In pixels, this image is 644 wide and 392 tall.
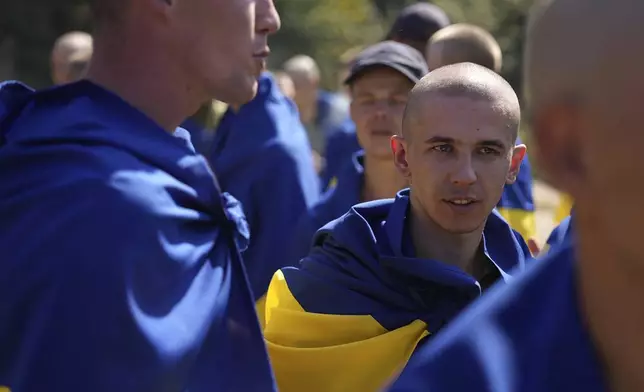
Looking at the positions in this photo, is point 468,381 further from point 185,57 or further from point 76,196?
point 185,57

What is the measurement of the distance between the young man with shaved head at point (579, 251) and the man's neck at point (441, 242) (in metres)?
1.39

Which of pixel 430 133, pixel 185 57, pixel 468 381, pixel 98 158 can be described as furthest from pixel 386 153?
pixel 468 381

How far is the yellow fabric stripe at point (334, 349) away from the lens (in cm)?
286

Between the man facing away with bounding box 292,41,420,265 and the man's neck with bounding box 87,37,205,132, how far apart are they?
6.14ft

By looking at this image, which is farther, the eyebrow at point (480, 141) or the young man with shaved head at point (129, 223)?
the eyebrow at point (480, 141)

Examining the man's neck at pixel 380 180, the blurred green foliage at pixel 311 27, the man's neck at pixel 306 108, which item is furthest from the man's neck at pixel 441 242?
the blurred green foliage at pixel 311 27

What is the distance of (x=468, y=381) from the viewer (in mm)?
1467

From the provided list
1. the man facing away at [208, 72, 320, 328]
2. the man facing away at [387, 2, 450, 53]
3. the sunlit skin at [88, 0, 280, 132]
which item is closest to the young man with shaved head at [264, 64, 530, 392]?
the sunlit skin at [88, 0, 280, 132]

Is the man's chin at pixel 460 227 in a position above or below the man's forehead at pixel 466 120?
below

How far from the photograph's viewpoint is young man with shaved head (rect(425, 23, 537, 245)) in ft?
14.6

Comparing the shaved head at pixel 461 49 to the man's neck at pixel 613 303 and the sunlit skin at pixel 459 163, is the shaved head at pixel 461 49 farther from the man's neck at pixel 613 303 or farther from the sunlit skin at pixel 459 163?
the man's neck at pixel 613 303

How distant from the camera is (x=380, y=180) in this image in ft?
13.8

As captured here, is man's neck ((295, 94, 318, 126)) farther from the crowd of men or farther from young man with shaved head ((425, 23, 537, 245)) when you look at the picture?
the crowd of men

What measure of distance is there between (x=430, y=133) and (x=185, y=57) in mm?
834
